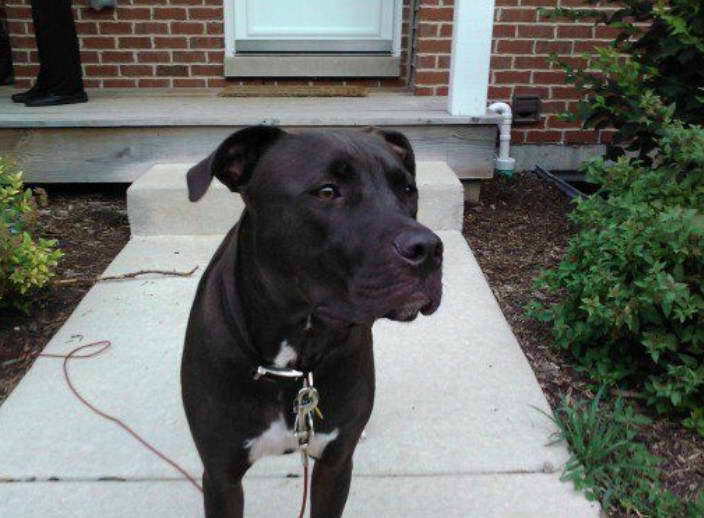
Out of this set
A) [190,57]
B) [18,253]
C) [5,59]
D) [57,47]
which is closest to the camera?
[18,253]

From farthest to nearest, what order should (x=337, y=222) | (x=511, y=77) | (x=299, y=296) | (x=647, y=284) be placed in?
(x=511, y=77) < (x=647, y=284) < (x=299, y=296) < (x=337, y=222)

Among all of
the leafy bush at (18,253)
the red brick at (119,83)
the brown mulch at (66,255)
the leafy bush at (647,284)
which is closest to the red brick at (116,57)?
the red brick at (119,83)

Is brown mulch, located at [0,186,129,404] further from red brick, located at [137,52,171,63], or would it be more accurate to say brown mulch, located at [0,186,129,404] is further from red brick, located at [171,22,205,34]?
red brick, located at [171,22,205,34]

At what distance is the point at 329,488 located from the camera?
2.10m

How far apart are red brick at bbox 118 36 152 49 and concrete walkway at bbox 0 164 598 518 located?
3326mm

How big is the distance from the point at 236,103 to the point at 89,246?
5.68ft

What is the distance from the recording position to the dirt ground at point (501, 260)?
8.99 ft

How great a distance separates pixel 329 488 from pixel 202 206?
280 centimetres

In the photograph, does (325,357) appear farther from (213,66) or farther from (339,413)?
(213,66)

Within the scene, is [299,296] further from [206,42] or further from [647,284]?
[206,42]

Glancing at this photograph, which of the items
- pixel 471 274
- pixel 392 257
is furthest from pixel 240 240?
pixel 471 274

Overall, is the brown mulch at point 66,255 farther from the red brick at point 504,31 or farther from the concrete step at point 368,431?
the red brick at point 504,31

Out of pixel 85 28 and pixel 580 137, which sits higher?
pixel 85 28

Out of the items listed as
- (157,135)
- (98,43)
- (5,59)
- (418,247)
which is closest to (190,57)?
(98,43)
